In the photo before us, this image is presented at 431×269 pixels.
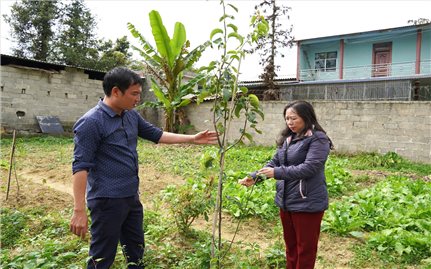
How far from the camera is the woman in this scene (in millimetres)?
2422

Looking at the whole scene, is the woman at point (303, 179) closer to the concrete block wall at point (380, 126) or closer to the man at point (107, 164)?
the man at point (107, 164)

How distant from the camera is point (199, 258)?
9.14ft

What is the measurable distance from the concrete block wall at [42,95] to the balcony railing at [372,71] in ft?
36.6

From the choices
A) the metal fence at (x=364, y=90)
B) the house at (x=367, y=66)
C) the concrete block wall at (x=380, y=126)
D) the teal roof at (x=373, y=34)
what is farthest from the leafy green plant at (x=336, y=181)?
the teal roof at (x=373, y=34)

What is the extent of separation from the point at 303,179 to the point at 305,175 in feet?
0.28

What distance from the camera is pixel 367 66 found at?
55.7 ft

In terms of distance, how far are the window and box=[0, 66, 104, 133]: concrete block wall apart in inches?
465

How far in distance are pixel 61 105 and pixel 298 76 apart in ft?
39.5

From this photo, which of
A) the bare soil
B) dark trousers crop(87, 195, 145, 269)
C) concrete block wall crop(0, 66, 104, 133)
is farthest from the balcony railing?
dark trousers crop(87, 195, 145, 269)

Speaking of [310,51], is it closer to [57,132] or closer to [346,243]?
[57,132]

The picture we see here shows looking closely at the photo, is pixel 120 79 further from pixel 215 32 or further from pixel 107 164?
pixel 215 32

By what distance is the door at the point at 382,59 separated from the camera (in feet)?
55.6

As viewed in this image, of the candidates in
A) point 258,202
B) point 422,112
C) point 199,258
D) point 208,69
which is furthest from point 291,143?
point 422,112

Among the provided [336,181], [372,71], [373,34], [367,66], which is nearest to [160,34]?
[336,181]
